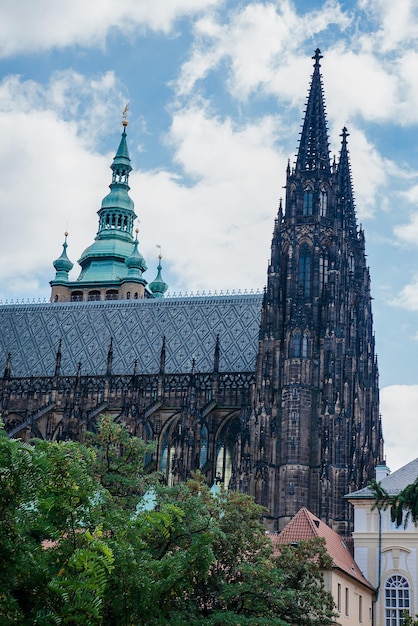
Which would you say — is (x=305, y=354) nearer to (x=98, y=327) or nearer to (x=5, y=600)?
(x=98, y=327)

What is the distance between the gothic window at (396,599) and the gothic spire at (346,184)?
104 ft

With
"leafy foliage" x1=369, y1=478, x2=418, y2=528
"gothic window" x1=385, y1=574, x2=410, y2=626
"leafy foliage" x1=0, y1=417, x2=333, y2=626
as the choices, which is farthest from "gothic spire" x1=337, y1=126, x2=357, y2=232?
"leafy foliage" x1=369, y1=478, x2=418, y2=528

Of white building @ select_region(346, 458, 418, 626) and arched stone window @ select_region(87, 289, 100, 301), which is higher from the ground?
arched stone window @ select_region(87, 289, 100, 301)

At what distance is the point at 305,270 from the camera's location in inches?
2660

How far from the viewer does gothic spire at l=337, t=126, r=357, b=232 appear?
75.6 m

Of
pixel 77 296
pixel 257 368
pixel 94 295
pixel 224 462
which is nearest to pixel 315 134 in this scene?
pixel 257 368

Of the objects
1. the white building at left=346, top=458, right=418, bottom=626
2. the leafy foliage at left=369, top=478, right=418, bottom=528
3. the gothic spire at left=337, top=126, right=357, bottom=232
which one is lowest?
the leafy foliage at left=369, top=478, right=418, bottom=528

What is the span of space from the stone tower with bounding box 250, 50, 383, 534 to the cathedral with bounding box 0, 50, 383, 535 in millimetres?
84

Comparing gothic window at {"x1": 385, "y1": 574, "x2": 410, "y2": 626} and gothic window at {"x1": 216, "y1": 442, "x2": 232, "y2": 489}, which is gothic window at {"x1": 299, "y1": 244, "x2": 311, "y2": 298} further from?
gothic window at {"x1": 385, "y1": 574, "x2": 410, "y2": 626}

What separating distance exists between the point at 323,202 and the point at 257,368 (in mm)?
11404

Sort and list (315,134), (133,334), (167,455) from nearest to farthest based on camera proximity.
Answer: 1. (167,455)
2. (315,134)
3. (133,334)

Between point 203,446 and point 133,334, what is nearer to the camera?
point 203,446

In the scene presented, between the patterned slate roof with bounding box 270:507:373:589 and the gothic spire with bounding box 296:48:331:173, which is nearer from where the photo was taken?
the patterned slate roof with bounding box 270:507:373:589

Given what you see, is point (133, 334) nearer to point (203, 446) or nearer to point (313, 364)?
point (203, 446)
